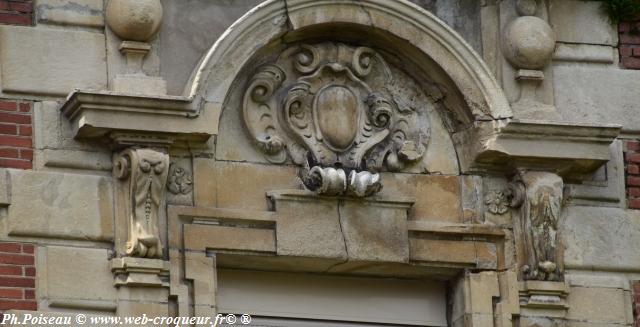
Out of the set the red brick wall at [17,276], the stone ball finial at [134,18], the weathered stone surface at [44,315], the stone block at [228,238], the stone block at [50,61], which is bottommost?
the weathered stone surface at [44,315]

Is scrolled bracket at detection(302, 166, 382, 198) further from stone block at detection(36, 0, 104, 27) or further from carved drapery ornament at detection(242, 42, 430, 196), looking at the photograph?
stone block at detection(36, 0, 104, 27)

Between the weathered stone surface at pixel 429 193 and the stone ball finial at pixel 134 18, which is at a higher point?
the stone ball finial at pixel 134 18

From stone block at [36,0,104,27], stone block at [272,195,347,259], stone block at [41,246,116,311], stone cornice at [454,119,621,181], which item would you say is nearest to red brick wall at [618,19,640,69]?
stone cornice at [454,119,621,181]

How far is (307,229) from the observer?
12.9 meters

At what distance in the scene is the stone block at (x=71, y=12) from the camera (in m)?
12.8

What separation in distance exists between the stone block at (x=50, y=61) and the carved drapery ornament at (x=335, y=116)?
37.5 inches

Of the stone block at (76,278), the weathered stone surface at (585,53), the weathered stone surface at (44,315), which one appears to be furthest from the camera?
the weathered stone surface at (585,53)

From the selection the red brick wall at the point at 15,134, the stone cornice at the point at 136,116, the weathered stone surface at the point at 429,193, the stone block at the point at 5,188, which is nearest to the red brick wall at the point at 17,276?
the stone block at the point at 5,188

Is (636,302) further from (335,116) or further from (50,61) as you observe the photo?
(50,61)

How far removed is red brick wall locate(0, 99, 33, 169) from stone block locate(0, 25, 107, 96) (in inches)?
3.9

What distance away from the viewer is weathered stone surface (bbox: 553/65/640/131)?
13609 millimetres

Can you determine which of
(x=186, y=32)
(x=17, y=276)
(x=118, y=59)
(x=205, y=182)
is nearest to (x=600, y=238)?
(x=205, y=182)

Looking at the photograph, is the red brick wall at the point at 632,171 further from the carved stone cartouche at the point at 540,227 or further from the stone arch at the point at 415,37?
the stone arch at the point at 415,37

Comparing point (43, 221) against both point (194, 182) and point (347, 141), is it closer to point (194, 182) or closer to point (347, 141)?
point (194, 182)
